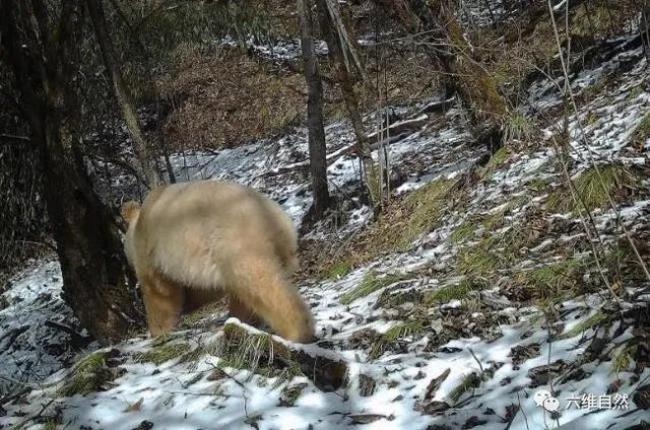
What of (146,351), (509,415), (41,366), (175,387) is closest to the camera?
(509,415)

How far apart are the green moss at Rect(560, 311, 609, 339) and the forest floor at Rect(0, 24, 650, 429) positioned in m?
0.01

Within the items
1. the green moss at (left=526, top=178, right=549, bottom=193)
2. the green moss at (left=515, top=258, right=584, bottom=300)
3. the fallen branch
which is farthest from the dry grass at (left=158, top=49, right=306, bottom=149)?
the green moss at (left=515, top=258, right=584, bottom=300)

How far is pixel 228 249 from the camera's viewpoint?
14.0ft

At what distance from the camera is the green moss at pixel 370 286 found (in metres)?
5.82

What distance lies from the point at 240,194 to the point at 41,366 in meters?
5.71

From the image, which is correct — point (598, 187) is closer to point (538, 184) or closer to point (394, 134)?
point (538, 184)

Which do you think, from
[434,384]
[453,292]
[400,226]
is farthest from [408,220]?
[434,384]

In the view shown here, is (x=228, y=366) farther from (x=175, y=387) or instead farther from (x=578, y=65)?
(x=578, y=65)

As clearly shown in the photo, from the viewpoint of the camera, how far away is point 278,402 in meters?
3.83

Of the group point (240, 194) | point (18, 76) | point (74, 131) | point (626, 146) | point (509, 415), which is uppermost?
point (18, 76)

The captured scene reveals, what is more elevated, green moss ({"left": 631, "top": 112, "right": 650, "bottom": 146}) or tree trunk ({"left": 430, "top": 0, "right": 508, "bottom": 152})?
tree trunk ({"left": 430, "top": 0, "right": 508, "bottom": 152})

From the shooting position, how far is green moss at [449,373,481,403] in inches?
137

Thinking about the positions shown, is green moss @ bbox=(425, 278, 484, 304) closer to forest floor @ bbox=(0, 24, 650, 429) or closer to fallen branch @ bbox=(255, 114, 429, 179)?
forest floor @ bbox=(0, 24, 650, 429)

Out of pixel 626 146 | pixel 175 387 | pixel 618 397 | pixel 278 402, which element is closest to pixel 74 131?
pixel 175 387
